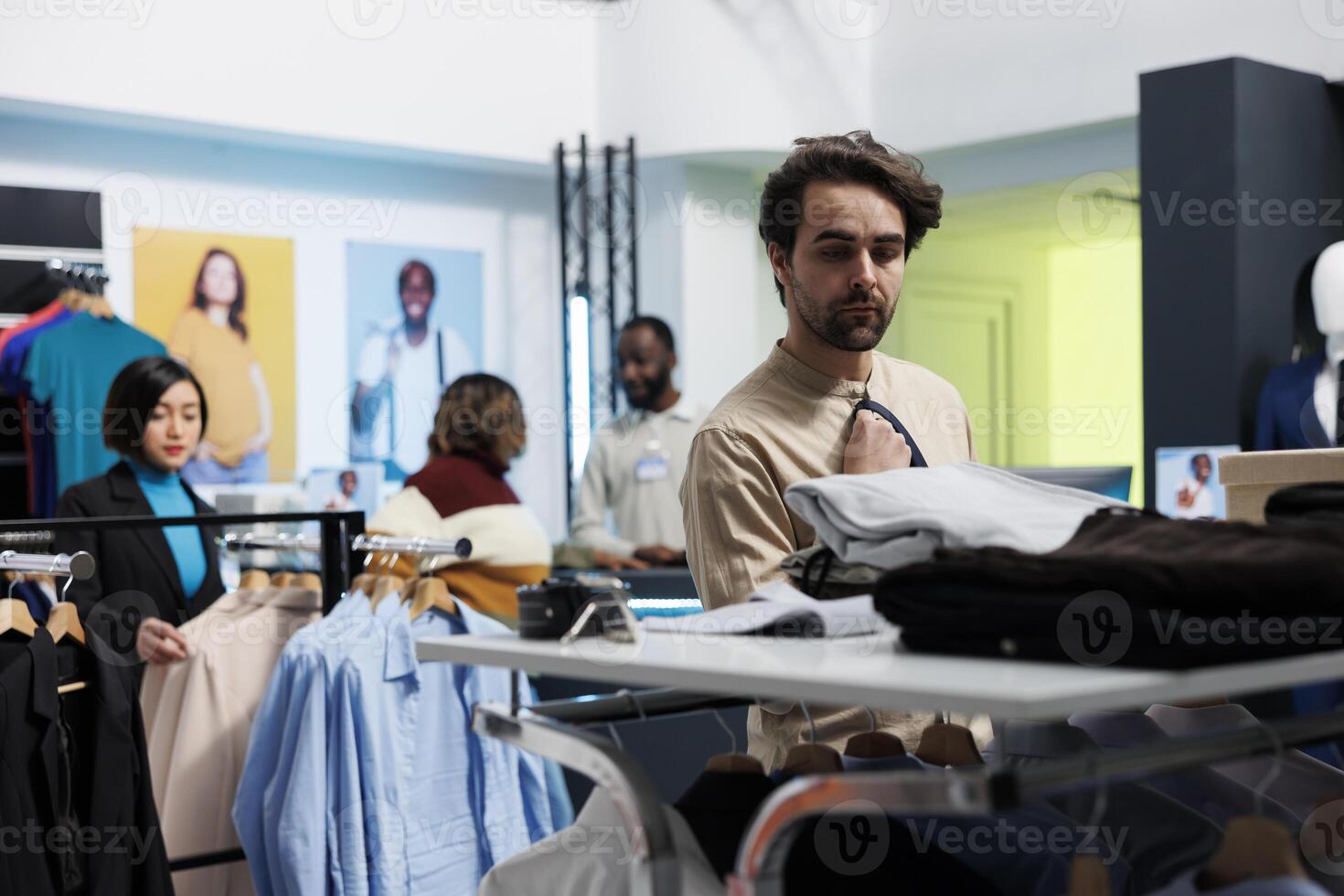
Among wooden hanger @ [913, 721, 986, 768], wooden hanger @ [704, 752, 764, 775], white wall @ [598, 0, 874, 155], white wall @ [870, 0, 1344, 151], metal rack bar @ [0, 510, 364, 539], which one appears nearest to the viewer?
wooden hanger @ [704, 752, 764, 775]

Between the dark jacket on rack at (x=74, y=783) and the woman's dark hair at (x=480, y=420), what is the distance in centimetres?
139

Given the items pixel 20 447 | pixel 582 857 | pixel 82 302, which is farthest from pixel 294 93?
pixel 582 857

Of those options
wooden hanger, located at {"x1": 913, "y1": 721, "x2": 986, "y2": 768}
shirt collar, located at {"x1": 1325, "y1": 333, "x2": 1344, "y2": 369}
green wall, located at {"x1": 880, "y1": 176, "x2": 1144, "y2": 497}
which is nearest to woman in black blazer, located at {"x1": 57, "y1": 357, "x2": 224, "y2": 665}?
wooden hanger, located at {"x1": 913, "y1": 721, "x2": 986, "y2": 768}

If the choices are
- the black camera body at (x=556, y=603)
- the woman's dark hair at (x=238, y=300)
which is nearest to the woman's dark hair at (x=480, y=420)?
the black camera body at (x=556, y=603)

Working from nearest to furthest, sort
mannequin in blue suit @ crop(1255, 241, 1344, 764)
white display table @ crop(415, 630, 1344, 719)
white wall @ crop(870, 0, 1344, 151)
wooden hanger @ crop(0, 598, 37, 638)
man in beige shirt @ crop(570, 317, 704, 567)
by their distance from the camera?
white display table @ crop(415, 630, 1344, 719), wooden hanger @ crop(0, 598, 37, 638), mannequin in blue suit @ crop(1255, 241, 1344, 764), white wall @ crop(870, 0, 1344, 151), man in beige shirt @ crop(570, 317, 704, 567)

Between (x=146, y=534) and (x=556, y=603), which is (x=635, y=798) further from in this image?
(x=146, y=534)

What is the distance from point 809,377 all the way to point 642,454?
3845mm

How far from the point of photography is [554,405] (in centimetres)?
752

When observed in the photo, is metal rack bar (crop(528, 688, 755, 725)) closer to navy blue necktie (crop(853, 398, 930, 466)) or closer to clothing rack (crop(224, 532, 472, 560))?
navy blue necktie (crop(853, 398, 930, 466))

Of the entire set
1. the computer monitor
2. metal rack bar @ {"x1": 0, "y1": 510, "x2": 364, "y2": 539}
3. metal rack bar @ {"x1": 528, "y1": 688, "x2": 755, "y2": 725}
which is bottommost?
metal rack bar @ {"x1": 528, "y1": 688, "x2": 755, "y2": 725}

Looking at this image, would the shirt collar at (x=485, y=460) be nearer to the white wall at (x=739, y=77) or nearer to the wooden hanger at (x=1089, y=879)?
the wooden hanger at (x=1089, y=879)

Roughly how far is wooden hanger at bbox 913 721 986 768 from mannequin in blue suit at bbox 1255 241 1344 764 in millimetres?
3240

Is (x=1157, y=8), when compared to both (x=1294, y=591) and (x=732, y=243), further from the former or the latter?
(x=1294, y=591)

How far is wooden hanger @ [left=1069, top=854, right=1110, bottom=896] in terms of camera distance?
3.48 ft
